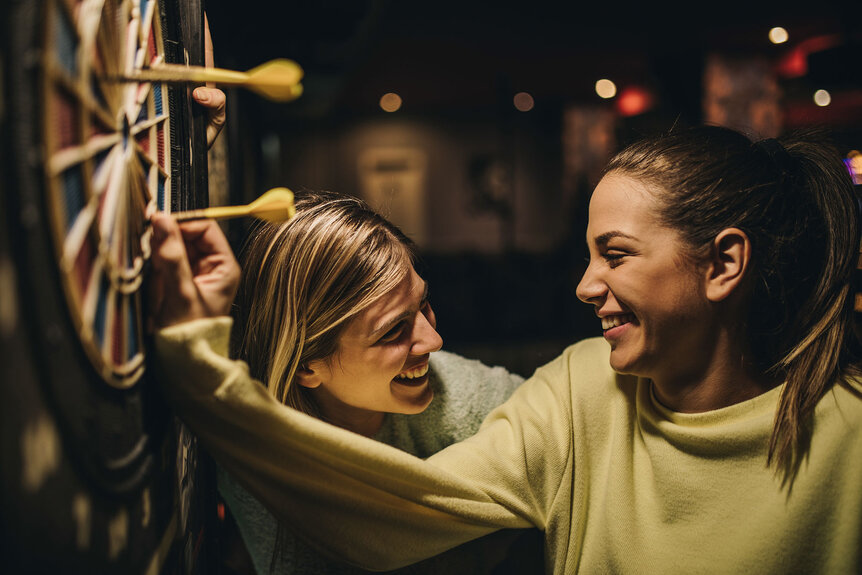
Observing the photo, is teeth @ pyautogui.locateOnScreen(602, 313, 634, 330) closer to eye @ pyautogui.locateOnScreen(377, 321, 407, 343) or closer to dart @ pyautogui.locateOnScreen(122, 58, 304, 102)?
eye @ pyautogui.locateOnScreen(377, 321, 407, 343)

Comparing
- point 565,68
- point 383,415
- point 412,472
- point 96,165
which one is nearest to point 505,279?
point 565,68

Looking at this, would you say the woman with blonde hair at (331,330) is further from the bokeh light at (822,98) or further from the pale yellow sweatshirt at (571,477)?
the bokeh light at (822,98)

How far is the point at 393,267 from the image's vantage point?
1156mm

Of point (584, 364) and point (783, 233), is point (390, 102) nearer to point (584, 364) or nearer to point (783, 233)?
point (584, 364)

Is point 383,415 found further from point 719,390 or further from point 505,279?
point 505,279

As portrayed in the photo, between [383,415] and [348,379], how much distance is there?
0.22 metres

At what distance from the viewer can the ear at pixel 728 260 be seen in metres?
1.03

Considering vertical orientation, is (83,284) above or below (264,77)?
→ below

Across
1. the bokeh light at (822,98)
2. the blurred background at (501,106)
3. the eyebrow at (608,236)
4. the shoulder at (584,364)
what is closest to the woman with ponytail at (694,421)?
the eyebrow at (608,236)

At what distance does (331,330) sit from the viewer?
114 centimetres

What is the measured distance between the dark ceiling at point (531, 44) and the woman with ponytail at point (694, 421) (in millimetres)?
1623

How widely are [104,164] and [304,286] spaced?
53 centimetres

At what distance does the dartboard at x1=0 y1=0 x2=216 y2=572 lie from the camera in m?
0.44

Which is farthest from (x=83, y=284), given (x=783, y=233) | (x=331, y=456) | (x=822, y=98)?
(x=822, y=98)
